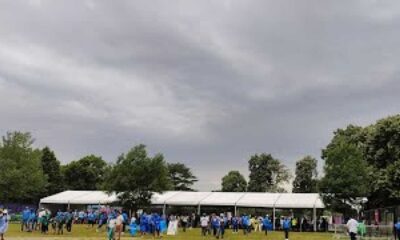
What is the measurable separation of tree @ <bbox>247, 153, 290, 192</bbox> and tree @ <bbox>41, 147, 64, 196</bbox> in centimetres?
3859

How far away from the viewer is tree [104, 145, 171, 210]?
2095 inches

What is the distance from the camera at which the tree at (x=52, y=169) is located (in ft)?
325

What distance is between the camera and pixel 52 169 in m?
100

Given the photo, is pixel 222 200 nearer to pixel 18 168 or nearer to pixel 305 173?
pixel 18 168

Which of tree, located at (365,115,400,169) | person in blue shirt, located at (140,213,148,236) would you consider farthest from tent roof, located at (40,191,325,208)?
person in blue shirt, located at (140,213,148,236)

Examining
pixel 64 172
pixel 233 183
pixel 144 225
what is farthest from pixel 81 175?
pixel 144 225

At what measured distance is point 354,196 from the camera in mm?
49531

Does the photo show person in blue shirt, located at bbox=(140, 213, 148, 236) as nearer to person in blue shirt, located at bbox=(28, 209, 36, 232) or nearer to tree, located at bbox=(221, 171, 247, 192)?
person in blue shirt, located at bbox=(28, 209, 36, 232)

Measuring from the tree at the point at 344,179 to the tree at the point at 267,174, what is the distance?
60379mm

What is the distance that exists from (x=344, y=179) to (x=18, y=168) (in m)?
40.7

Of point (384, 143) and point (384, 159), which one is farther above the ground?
point (384, 143)

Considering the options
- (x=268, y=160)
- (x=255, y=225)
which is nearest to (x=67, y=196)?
(x=255, y=225)

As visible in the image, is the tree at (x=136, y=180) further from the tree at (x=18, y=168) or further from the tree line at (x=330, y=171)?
the tree at (x=18, y=168)

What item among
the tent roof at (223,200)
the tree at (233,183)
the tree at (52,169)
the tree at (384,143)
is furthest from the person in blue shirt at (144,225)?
the tree at (233,183)
